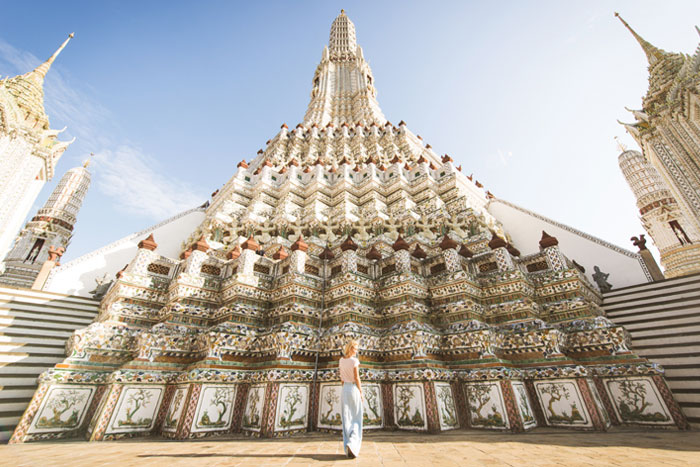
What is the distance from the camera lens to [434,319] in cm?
812

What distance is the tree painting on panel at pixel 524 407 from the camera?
5758 millimetres

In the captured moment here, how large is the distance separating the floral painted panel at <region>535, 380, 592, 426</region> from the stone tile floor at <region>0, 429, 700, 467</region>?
0.52m

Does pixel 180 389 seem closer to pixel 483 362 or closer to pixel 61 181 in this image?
pixel 483 362

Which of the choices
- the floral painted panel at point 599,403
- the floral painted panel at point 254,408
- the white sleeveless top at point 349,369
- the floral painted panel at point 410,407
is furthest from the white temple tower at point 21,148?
the floral painted panel at point 599,403

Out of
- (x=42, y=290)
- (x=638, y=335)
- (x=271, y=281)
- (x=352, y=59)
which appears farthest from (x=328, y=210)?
(x=352, y=59)

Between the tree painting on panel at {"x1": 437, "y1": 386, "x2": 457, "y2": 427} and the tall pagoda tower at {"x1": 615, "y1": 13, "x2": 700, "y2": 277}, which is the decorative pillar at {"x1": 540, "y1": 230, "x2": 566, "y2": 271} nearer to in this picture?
the tree painting on panel at {"x1": 437, "y1": 386, "x2": 457, "y2": 427}

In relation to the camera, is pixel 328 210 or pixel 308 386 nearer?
pixel 308 386

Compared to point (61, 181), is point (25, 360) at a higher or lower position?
lower

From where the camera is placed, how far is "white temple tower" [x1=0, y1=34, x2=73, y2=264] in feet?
40.2

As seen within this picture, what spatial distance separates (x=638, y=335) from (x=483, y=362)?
4722 millimetres

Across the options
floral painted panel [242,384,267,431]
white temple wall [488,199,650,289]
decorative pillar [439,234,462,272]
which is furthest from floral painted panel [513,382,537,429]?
white temple wall [488,199,650,289]

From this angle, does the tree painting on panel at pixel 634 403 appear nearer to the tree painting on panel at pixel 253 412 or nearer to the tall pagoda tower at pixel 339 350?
the tall pagoda tower at pixel 339 350

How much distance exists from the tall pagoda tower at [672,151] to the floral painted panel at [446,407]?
1149cm

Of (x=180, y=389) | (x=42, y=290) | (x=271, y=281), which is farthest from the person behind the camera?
(x=42, y=290)
